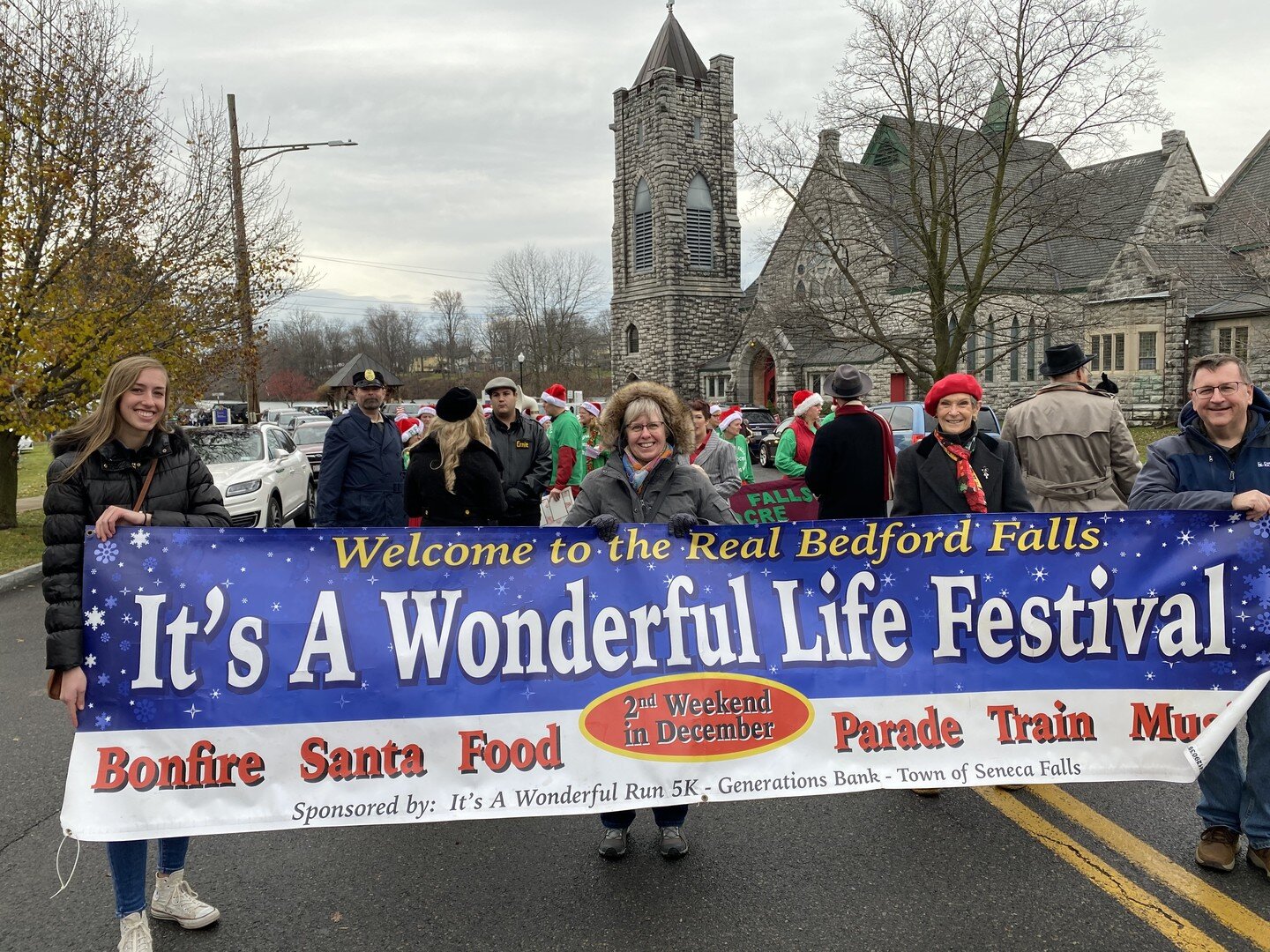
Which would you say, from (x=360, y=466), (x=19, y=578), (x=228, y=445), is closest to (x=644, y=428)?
(x=360, y=466)

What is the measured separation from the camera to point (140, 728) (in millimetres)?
3172

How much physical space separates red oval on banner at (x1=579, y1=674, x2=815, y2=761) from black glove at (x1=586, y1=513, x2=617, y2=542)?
1.87 ft

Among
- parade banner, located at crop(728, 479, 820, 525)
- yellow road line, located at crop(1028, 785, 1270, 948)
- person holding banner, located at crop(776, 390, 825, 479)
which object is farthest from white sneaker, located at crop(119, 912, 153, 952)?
person holding banner, located at crop(776, 390, 825, 479)

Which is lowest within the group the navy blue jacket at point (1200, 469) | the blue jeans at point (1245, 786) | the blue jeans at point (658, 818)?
the blue jeans at point (658, 818)

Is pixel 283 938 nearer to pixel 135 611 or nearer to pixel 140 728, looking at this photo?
pixel 140 728

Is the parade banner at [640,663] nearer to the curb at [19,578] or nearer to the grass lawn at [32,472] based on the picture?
the curb at [19,578]

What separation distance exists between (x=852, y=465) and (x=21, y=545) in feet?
39.2

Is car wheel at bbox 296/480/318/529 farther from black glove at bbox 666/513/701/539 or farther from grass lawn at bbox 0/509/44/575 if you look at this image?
black glove at bbox 666/513/701/539

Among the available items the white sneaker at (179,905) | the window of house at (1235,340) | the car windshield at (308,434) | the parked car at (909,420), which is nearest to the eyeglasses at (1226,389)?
the white sneaker at (179,905)

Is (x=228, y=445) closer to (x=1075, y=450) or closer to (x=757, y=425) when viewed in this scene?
(x=1075, y=450)

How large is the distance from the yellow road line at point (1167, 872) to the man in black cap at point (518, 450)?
150 inches

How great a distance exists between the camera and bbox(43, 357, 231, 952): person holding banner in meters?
3.03

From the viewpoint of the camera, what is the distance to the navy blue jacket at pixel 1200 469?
3596mm

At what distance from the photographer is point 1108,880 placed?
345 cm
